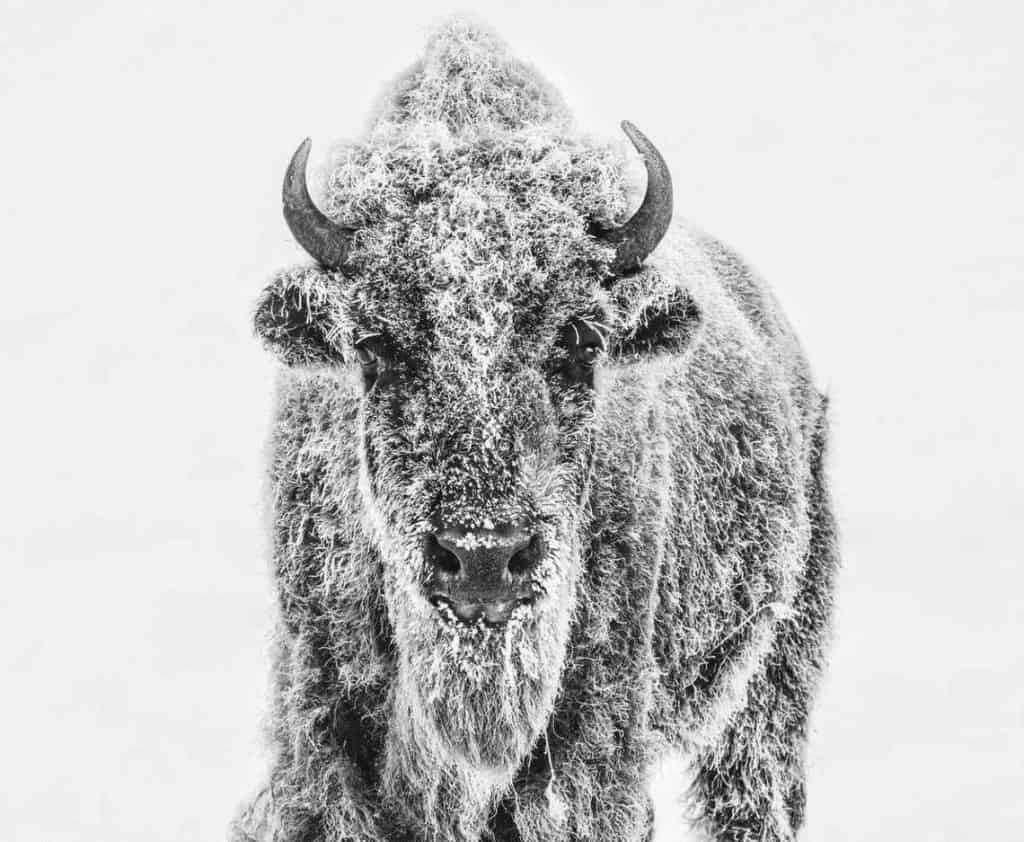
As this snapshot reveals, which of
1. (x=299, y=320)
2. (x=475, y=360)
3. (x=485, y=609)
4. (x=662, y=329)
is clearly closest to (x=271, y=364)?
(x=299, y=320)

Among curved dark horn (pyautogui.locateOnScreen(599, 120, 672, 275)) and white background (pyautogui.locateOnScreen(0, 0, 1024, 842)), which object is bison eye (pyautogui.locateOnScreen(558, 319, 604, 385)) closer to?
curved dark horn (pyautogui.locateOnScreen(599, 120, 672, 275))

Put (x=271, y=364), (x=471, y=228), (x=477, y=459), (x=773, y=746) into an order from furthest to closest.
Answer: (x=271, y=364)
(x=773, y=746)
(x=471, y=228)
(x=477, y=459)

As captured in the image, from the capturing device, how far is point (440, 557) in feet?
14.1

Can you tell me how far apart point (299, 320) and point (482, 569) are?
1023 millimetres

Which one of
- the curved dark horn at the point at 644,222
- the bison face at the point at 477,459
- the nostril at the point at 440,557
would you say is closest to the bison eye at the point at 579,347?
the bison face at the point at 477,459

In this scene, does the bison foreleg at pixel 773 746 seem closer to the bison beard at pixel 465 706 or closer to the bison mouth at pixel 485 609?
the bison beard at pixel 465 706

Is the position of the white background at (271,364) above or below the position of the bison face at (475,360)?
below

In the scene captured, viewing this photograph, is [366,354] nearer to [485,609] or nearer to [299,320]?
[299,320]

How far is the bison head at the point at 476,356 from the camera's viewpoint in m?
4.32

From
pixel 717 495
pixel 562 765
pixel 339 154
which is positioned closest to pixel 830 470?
pixel 717 495

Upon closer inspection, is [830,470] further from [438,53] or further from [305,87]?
[305,87]

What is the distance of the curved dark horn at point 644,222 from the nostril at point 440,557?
103cm

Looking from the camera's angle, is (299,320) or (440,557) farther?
(299,320)

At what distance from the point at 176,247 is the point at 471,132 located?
2038cm
